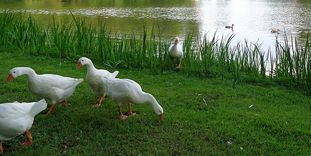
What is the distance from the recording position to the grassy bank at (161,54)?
8.42 metres

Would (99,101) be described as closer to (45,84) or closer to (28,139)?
(45,84)

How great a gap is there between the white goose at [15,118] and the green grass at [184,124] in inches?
13.1

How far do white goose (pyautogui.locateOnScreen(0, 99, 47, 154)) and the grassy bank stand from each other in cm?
448

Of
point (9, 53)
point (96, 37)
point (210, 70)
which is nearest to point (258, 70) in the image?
point (210, 70)

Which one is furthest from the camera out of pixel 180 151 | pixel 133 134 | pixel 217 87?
pixel 217 87

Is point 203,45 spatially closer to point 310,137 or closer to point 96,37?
point 96,37

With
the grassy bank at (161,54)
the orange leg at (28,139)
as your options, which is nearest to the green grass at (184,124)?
the orange leg at (28,139)

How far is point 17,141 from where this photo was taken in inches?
204

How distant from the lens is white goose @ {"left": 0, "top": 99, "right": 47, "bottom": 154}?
15.0ft

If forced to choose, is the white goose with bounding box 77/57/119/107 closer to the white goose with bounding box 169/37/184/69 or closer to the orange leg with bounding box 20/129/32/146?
the orange leg with bounding box 20/129/32/146

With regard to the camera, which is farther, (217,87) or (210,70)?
(210,70)

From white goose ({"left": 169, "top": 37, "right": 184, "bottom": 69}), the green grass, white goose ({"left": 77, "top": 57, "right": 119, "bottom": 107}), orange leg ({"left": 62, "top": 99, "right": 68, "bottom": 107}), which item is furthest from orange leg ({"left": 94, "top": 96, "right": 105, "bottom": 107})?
white goose ({"left": 169, "top": 37, "right": 184, "bottom": 69})

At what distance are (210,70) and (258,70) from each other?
1.25 m

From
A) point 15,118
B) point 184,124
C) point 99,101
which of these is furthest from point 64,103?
point 184,124
